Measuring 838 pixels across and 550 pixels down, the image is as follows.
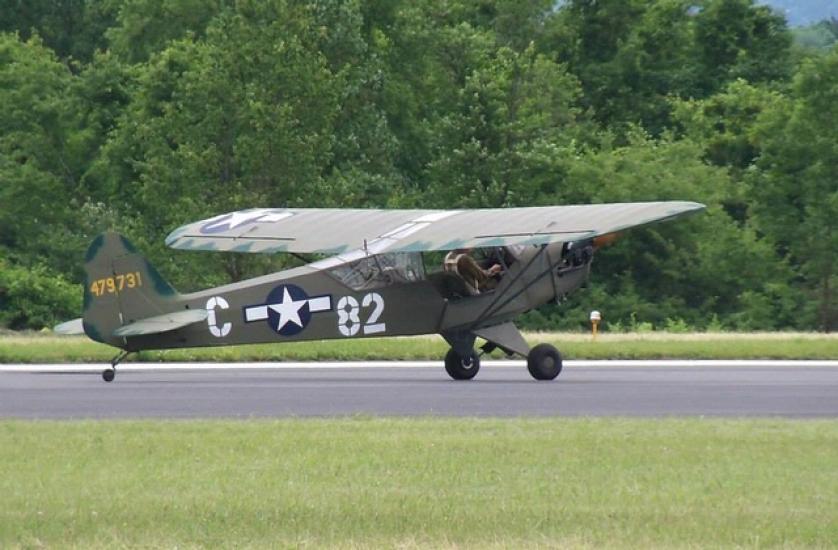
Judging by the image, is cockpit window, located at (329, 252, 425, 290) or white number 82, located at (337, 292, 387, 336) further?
cockpit window, located at (329, 252, 425, 290)

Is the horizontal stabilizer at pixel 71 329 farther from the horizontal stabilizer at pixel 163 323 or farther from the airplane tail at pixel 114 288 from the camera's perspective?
the horizontal stabilizer at pixel 163 323

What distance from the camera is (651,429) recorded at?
15.7 meters

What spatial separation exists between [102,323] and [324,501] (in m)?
10.5

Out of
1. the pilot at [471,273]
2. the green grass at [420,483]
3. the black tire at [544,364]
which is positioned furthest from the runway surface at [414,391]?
the green grass at [420,483]

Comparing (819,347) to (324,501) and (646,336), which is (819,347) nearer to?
(646,336)

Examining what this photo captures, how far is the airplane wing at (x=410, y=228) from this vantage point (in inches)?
865

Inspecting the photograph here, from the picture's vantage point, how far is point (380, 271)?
75.4ft

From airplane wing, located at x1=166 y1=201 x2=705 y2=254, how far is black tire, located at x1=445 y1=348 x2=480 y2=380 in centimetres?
174

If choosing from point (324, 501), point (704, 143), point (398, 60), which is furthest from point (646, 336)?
point (398, 60)

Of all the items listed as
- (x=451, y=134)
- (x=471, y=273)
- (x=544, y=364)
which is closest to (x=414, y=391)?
(x=544, y=364)

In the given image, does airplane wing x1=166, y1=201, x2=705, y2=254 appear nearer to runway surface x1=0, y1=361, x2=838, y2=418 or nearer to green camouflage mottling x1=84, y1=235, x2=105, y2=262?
runway surface x1=0, y1=361, x2=838, y2=418

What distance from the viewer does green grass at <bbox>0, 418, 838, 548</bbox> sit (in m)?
10.5

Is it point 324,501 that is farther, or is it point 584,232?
point 584,232

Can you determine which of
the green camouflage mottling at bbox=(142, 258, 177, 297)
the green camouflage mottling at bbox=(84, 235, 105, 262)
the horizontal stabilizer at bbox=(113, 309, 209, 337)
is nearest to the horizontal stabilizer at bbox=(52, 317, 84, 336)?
the horizontal stabilizer at bbox=(113, 309, 209, 337)
